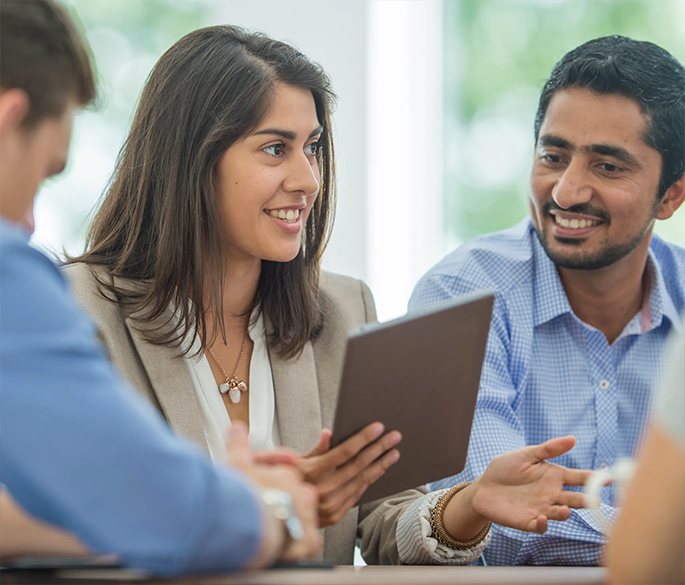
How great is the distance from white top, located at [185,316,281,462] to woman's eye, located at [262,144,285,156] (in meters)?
0.40

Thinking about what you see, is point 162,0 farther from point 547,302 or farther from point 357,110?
point 547,302

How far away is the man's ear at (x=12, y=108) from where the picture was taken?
0.85m

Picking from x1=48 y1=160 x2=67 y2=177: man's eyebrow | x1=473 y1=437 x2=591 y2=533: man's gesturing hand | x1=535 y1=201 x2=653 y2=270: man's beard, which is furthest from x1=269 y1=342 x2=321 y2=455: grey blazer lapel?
x1=48 y1=160 x2=67 y2=177: man's eyebrow

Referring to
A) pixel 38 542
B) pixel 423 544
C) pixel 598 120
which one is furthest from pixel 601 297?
pixel 38 542

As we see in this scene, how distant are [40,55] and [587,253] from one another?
1405mm

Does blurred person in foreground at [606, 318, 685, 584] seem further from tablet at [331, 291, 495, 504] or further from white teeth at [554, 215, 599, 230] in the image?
white teeth at [554, 215, 599, 230]

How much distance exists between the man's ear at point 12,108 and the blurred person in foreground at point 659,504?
669 millimetres

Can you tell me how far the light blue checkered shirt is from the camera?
184cm

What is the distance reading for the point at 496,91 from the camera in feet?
13.1

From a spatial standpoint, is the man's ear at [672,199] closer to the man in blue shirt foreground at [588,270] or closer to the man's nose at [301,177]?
the man in blue shirt foreground at [588,270]

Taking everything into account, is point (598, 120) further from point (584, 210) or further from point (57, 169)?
point (57, 169)

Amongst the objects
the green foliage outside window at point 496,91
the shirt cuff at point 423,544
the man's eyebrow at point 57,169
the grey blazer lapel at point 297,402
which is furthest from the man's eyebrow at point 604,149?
the green foliage outside window at point 496,91

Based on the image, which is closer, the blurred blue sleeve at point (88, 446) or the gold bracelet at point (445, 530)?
the blurred blue sleeve at point (88, 446)

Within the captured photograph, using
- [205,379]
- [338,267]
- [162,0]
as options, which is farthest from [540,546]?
[162,0]
